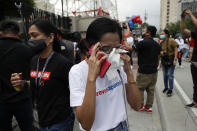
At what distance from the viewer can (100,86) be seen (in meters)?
1.07

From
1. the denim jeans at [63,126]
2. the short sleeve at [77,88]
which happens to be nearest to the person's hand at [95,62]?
the short sleeve at [77,88]

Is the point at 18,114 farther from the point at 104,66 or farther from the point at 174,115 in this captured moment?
the point at 174,115

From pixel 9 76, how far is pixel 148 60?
2651 millimetres

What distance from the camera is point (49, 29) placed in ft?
5.73

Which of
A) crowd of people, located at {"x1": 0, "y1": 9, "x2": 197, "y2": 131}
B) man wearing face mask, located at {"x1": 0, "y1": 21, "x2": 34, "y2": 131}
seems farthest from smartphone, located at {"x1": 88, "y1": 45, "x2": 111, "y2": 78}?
man wearing face mask, located at {"x1": 0, "y1": 21, "x2": 34, "y2": 131}

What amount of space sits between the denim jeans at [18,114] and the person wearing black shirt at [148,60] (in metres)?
2.38

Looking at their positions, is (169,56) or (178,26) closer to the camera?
(169,56)

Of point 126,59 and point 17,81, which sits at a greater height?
point 126,59

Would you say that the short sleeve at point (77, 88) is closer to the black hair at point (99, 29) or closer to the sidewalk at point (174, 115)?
the black hair at point (99, 29)

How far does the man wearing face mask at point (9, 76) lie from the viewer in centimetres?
186

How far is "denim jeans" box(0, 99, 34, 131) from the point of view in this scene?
1901mm

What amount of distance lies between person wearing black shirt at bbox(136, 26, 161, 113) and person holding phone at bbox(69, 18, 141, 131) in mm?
2371

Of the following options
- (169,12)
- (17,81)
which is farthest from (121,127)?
(169,12)

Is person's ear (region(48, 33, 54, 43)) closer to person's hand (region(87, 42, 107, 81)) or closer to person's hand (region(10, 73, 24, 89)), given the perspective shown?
person's hand (region(10, 73, 24, 89))
